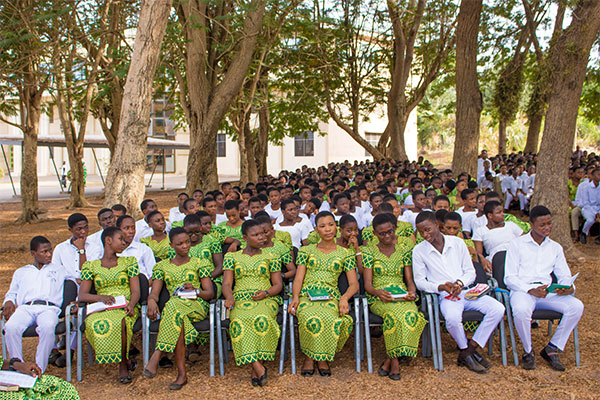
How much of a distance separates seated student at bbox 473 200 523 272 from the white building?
77.9 feet

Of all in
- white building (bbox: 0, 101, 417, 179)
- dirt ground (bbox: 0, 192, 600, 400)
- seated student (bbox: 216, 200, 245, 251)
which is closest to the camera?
dirt ground (bbox: 0, 192, 600, 400)

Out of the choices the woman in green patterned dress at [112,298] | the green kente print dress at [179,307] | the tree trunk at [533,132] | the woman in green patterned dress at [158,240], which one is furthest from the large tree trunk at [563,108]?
the tree trunk at [533,132]

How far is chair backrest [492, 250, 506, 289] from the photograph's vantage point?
16.8 ft

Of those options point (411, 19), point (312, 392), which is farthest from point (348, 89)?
point (312, 392)

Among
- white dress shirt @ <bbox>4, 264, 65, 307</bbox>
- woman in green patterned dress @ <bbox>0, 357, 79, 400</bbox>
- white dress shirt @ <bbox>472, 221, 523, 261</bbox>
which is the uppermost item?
white dress shirt @ <bbox>472, 221, 523, 261</bbox>

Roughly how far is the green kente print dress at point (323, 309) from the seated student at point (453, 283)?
631 millimetres

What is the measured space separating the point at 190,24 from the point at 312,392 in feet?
25.1

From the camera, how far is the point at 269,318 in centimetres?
460

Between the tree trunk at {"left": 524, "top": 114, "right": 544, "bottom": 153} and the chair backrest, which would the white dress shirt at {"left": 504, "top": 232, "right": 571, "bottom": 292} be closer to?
the chair backrest

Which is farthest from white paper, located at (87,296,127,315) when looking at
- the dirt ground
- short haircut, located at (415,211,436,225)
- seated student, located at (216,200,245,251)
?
short haircut, located at (415,211,436,225)

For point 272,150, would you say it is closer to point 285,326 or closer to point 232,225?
point 232,225

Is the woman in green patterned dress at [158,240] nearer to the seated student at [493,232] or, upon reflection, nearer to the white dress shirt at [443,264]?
the white dress shirt at [443,264]

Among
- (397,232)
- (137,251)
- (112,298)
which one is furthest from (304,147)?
(112,298)

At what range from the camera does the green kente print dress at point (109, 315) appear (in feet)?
14.9
